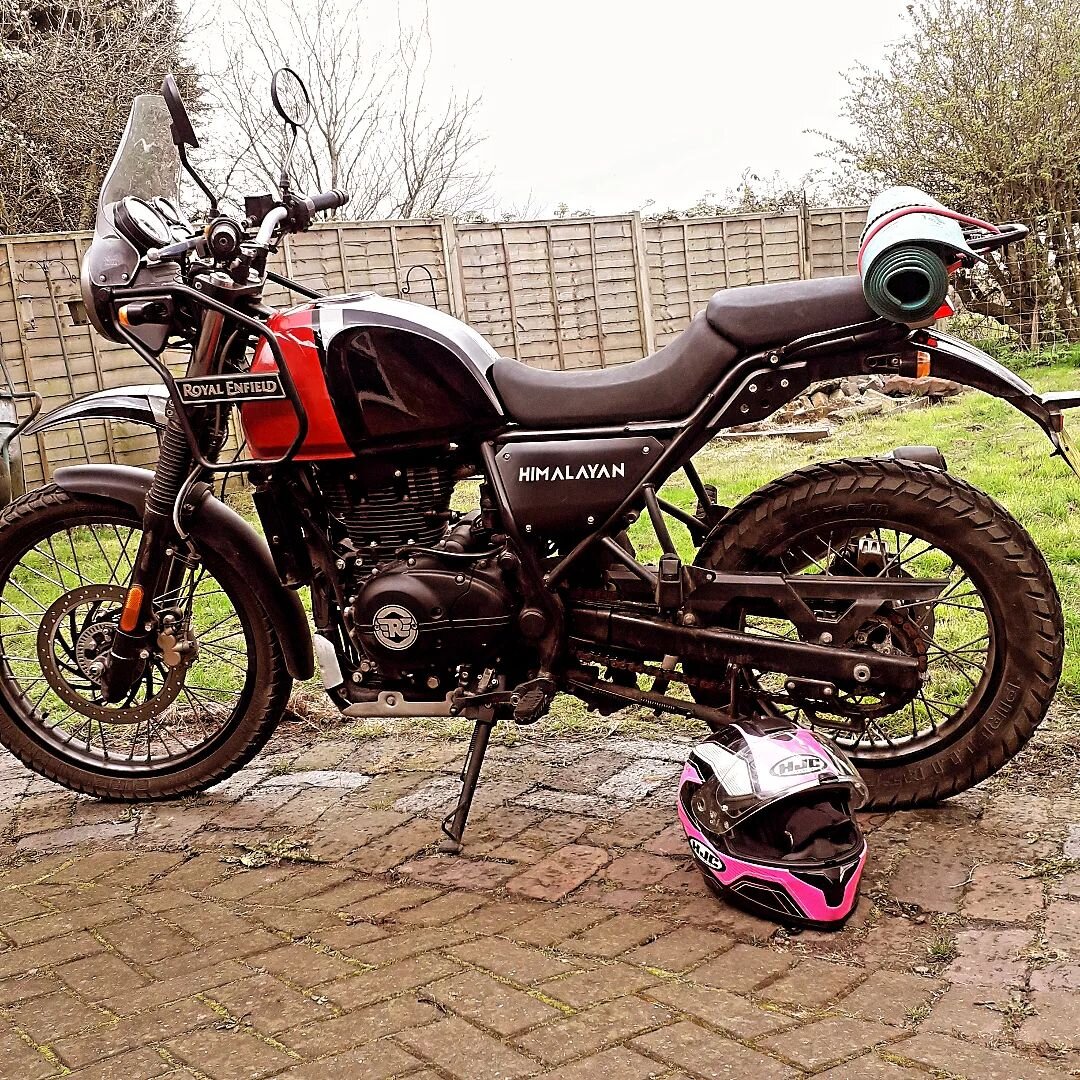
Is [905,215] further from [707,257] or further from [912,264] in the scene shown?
[707,257]

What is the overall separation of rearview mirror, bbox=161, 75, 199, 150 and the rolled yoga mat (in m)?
1.59

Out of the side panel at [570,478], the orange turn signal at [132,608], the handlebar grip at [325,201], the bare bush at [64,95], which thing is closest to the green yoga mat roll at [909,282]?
the side panel at [570,478]

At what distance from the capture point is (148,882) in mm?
2914

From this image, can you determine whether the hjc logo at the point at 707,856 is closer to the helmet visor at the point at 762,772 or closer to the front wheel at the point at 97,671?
the helmet visor at the point at 762,772

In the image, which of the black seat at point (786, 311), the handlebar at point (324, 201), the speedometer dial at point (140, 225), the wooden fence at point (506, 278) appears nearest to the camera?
the black seat at point (786, 311)

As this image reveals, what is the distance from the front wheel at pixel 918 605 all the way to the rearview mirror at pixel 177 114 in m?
1.60

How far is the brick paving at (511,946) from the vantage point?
205 centimetres

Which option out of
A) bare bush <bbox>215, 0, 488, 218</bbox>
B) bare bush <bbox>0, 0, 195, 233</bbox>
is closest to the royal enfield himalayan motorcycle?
bare bush <bbox>0, 0, 195, 233</bbox>

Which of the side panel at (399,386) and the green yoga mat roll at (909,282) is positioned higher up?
the green yoga mat roll at (909,282)

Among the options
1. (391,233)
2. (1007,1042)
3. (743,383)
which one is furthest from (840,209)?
(1007,1042)

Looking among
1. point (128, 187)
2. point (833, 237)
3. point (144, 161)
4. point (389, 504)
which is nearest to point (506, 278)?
point (833, 237)

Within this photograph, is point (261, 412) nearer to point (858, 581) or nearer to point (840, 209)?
point (858, 581)

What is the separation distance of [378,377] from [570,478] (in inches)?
20.8

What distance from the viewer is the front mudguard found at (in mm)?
3248
